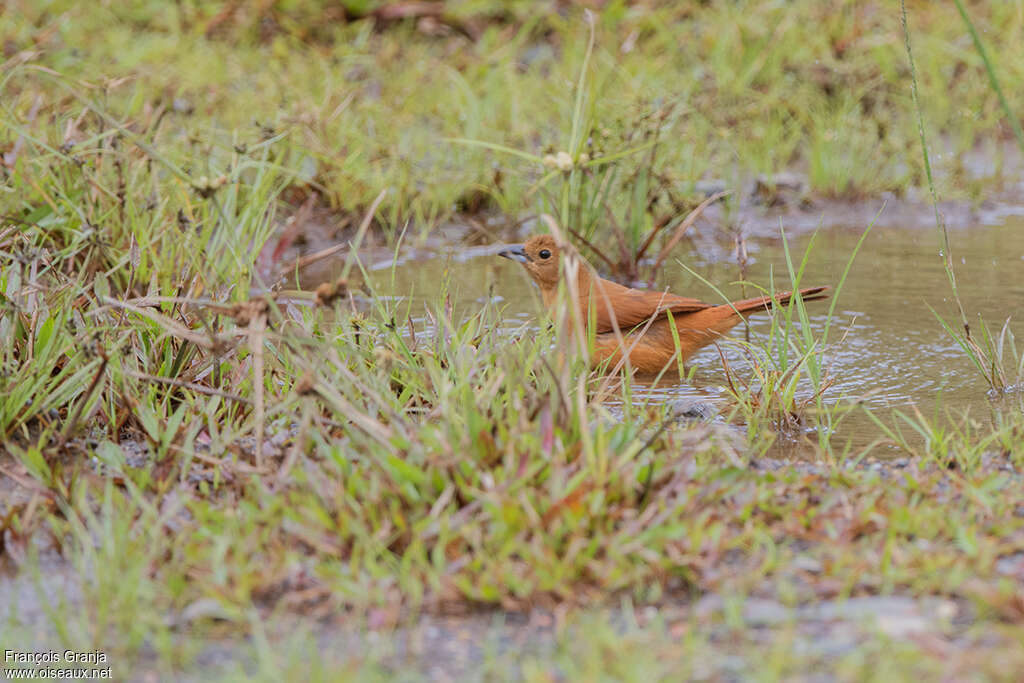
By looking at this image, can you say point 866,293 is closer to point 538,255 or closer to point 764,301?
point 764,301

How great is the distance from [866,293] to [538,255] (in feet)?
4.92

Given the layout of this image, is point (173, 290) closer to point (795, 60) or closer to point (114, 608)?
point (114, 608)

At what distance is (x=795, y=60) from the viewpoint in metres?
8.68

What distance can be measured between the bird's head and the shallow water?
0.18 m

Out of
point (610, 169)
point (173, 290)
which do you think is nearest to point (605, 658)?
point (173, 290)

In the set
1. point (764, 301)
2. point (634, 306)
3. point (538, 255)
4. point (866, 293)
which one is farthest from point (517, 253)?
point (866, 293)

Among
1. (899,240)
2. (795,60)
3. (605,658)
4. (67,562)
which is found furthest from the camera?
(795,60)

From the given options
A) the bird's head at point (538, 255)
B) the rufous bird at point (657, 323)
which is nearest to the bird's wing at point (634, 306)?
the rufous bird at point (657, 323)

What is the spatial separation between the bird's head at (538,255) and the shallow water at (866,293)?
0.18m

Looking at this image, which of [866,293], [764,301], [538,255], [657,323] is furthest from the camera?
[866,293]

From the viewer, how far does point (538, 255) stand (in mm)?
4855

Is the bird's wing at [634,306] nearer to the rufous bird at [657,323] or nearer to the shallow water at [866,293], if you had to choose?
the rufous bird at [657,323]

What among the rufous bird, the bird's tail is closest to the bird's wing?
the rufous bird

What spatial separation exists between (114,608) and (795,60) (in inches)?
291
